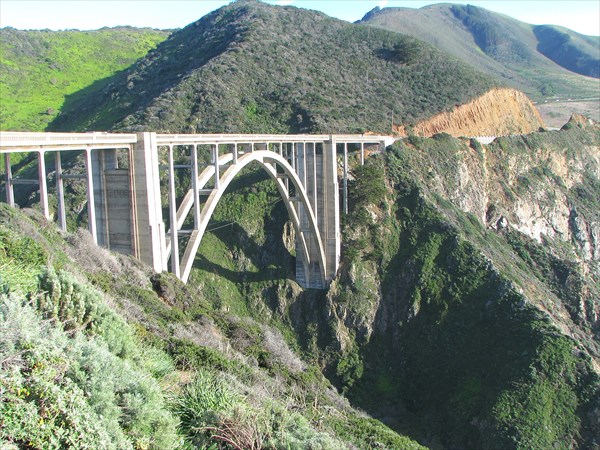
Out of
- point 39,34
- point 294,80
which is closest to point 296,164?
point 294,80

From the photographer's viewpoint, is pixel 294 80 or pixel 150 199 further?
pixel 294 80

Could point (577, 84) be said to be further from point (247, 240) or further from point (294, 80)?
point (247, 240)

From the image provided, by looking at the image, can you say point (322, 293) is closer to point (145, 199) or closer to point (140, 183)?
point (145, 199)

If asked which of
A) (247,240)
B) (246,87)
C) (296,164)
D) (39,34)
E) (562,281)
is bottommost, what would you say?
(562,281)

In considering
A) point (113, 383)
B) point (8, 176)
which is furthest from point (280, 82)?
point (113, 383)

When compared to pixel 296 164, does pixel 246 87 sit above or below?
above

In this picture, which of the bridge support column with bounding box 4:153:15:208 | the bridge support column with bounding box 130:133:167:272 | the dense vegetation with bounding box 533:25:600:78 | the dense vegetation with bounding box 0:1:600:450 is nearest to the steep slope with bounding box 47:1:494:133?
the dense vegetation with bounding box 0:1:600:450
